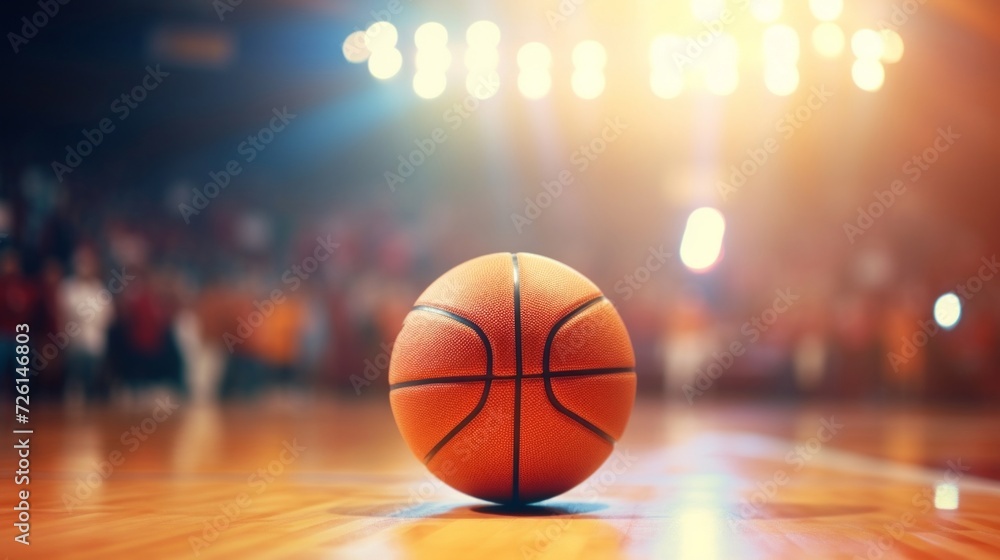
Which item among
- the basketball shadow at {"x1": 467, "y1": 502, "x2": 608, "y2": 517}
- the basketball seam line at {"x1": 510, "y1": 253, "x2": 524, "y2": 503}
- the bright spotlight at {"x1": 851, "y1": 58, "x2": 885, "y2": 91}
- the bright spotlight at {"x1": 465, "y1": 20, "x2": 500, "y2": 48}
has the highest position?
the bright spotlight at {"x1": 465, "y1": 20, "x2": 500, "y2": 48}

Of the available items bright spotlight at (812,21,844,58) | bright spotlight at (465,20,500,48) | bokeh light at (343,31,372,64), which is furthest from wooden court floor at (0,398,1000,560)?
bokeh light at (343,31,372,64)

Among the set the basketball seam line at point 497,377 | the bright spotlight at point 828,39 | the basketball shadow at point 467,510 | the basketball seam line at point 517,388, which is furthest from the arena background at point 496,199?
the basketball seam line at point 517,388

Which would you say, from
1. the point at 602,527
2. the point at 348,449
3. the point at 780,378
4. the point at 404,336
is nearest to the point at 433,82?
the point at 348,449

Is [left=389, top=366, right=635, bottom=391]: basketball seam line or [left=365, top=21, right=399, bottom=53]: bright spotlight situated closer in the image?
[left=389, top=366, right=635, bottom=391]: basketball seam line

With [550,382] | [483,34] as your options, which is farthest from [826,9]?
[550,382]

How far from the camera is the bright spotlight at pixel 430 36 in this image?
1117 centimetres

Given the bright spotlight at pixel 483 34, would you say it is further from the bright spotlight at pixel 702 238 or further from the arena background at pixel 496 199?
the bright spotlight at pixel 702 238

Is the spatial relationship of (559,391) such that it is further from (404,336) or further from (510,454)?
(404,336)

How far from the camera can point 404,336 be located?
3.51 metres

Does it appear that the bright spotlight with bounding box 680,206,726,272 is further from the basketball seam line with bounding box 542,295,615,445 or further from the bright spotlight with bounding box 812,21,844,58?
the basketball seam line with bounding box 542,295,615,445

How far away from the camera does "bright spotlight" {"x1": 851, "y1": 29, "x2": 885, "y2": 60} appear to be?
419 inches

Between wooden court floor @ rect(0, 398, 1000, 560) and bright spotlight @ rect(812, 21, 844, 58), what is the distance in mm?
4783

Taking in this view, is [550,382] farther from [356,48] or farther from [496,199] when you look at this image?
[496,199]

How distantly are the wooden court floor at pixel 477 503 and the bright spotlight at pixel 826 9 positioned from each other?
482cm
